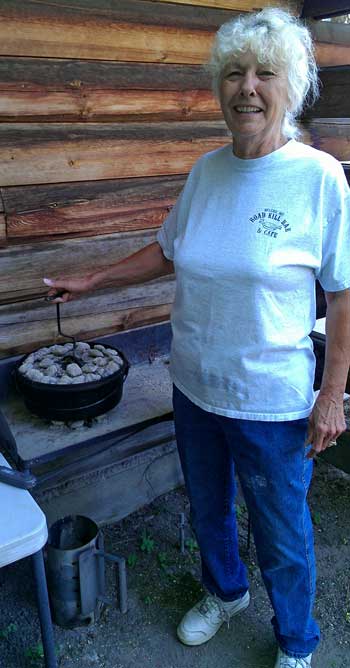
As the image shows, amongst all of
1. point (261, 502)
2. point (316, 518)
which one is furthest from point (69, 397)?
point (316, 518)

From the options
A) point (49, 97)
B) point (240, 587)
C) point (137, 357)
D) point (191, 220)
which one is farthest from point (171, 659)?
point (49, 97)

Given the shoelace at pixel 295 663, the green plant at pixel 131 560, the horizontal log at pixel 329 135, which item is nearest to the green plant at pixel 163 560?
the green plant at pixel 131 560

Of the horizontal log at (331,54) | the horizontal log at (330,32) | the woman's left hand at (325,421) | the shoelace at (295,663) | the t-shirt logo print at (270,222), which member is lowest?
the shoelace at (295,663)

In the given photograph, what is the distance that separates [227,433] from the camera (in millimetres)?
1770

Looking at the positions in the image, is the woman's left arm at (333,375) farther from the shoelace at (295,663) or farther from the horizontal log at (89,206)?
the horizontal log at (89,206)

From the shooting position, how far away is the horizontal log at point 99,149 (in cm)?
242

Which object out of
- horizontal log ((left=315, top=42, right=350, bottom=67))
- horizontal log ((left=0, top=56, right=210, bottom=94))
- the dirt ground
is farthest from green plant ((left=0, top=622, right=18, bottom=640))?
horizontal log ((left=315, top=42, right=350, bottom=67))

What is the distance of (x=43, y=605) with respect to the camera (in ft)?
5.65

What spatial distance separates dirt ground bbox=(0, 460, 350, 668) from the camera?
2203 mm

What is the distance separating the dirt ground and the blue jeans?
248mm

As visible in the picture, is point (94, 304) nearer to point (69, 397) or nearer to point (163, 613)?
point (69, 397)

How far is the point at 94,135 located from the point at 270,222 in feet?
4.49

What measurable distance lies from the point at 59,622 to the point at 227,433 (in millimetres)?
1179

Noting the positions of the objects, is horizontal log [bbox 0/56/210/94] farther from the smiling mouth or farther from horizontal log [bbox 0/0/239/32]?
the smiling mouth
